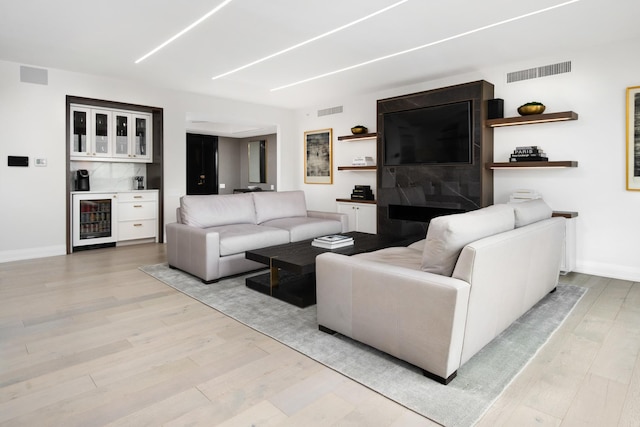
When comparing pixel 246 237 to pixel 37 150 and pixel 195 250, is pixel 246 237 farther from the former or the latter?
pixel 37 150

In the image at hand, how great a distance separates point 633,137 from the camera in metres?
4.02

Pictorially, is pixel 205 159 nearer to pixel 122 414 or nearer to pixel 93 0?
pixel 93 0

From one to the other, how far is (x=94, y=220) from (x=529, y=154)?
242 inches

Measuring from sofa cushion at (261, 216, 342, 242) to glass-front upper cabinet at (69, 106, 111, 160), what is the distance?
293cm

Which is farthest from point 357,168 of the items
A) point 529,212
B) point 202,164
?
point 202,164

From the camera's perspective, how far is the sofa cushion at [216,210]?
4512mm

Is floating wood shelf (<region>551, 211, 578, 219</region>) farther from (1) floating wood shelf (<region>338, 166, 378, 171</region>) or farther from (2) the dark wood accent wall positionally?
(1) floating wood shelf (<region>338, 166, 378, 171</region>)

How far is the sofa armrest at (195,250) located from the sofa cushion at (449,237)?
2.36 m

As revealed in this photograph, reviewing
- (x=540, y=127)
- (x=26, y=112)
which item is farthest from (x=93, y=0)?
(x=540, y=127)

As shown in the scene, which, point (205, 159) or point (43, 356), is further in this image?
point (205, 159)

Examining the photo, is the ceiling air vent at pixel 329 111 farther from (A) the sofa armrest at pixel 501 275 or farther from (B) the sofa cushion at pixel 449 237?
(B) the sofa cushion at pixel 449 237

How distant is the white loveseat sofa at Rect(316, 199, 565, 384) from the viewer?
1943 millimetres

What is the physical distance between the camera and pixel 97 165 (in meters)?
6.18

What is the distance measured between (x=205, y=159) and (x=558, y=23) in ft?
28.7
